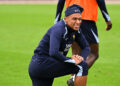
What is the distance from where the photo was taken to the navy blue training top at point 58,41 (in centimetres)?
583

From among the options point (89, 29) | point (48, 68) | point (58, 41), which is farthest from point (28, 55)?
point (58, 41)

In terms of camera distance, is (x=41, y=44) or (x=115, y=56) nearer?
(x=41, y=44)

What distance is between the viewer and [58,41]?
5855mm

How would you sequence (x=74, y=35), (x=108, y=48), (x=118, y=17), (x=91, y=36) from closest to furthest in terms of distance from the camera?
(x=74, y=35) → (x=91, y=36) → (x=108, y=48) → (x=118, y=17)

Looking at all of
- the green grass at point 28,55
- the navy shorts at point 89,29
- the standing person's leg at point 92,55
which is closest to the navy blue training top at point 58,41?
the navy shorts at point 89,29

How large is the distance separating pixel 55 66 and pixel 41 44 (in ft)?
1.36

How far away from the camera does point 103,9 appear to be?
8336 mm

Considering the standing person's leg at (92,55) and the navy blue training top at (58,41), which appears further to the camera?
the standing person's leg at (92,55)

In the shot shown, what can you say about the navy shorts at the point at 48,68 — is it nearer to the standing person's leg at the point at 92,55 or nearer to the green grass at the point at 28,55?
the standing person's leg at the point at 92,55

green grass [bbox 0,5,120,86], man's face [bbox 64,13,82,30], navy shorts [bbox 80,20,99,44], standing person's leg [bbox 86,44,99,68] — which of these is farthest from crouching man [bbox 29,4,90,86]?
green grass [bbox 0,5,120,86]

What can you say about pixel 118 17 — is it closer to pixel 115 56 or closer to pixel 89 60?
pixel 115 56

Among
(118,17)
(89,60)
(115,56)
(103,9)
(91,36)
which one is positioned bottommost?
(118,17)

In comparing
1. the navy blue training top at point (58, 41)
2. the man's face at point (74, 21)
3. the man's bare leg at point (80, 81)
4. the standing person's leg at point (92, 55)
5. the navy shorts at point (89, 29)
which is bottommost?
the standing person's leg at point (92, 55)

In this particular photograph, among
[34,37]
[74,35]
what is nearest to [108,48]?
[34,37]
